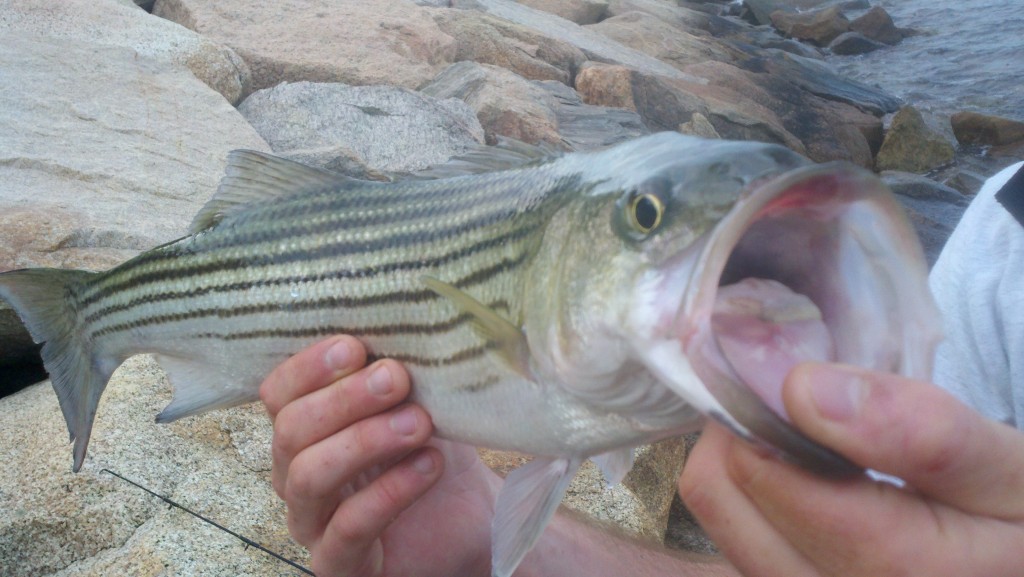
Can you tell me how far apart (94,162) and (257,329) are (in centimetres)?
405

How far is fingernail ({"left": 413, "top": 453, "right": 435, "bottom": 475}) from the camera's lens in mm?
1933

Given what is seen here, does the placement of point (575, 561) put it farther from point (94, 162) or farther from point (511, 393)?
point (94, 162)

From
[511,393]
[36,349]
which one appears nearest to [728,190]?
[511,393]

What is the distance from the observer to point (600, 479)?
3654 mm

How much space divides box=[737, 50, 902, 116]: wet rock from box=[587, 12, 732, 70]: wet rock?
93 centimetres

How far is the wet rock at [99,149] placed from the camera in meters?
4.30

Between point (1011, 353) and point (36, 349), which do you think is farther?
point (36, 349)

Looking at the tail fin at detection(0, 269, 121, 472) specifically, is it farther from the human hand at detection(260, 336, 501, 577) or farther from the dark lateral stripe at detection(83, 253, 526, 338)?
the human hand at detection(260, 336, 501, 577)

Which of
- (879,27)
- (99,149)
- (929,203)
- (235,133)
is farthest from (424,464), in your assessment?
(879,27)

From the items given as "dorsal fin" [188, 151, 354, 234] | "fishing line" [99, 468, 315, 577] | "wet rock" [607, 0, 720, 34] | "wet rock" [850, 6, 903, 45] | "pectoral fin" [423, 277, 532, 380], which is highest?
"pectoral fin" [423, 277, 532, 380]

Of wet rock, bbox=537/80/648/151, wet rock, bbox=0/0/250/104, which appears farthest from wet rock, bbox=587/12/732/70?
wet rock, bbox=0/0/250/104

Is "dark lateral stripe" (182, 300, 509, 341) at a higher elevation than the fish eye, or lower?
lower

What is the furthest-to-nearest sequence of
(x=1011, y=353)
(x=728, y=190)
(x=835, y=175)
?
(x=1011, y=353), (x=728, y=190), (x=835, y=175)

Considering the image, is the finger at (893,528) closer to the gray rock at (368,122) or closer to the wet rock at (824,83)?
the gray rock at (368,122)
